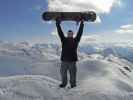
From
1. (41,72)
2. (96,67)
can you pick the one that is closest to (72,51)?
(41,72)

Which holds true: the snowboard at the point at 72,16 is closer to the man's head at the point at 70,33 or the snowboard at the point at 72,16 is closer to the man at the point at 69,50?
the man at the point at 69,50

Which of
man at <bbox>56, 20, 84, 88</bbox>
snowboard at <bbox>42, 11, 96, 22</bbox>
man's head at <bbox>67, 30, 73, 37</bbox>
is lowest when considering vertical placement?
man at <bbox>56, 20, 84, 88</bbox>

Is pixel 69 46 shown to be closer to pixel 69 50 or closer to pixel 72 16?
pixel 69 50

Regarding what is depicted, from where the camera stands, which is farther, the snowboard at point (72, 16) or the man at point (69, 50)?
the snowboard at point (72, 16)

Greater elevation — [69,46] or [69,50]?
[69,46]

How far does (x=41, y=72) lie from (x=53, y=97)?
13.3m

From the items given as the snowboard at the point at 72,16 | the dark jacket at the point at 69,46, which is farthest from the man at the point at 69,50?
the snowboard at the point at 72,16

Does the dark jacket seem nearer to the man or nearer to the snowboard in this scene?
the man

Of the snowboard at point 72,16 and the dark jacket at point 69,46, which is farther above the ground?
the snowboard at point 72,16

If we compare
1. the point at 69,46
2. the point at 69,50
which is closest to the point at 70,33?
the point at 69,46

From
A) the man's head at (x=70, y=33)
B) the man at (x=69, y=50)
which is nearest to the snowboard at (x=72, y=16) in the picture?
the man at (x=69, y=50)

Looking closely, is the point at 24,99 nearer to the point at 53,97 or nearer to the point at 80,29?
the point at 53,97

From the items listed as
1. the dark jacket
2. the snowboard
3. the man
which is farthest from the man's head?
the snowboard

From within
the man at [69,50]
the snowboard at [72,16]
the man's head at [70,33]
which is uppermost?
the snowboard at [72,16]
